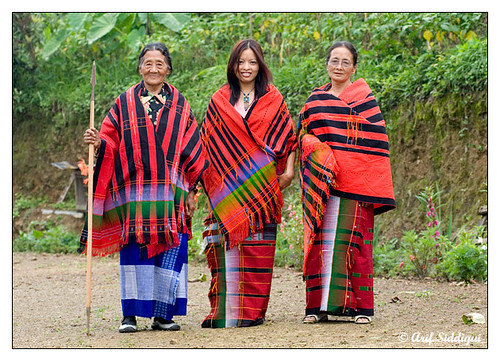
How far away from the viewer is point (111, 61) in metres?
14.2

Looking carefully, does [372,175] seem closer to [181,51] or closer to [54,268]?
[54,268]

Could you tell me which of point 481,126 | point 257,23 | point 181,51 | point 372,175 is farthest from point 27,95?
point 372,175

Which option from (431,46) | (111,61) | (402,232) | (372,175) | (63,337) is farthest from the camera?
(111,61)

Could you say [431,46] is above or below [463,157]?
above

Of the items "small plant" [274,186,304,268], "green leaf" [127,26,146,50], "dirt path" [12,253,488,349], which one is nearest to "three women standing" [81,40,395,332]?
"dirt path" [12,253,488,349]

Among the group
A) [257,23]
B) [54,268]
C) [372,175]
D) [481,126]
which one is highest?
[257,23]

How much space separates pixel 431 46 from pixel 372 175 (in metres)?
4.23

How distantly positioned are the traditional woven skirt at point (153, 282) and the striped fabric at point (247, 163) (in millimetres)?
442

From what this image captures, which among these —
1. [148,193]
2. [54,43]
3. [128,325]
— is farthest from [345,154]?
[54,43]

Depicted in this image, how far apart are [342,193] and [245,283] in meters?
1.00

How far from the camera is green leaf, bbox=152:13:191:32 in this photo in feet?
42.7

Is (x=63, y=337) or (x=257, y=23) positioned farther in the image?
(x=257, y=23)

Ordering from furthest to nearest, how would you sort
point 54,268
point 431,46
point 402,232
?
point 54,268 → point 431,46 → point 402,232

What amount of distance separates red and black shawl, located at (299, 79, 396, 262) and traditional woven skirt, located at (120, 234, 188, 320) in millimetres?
996
